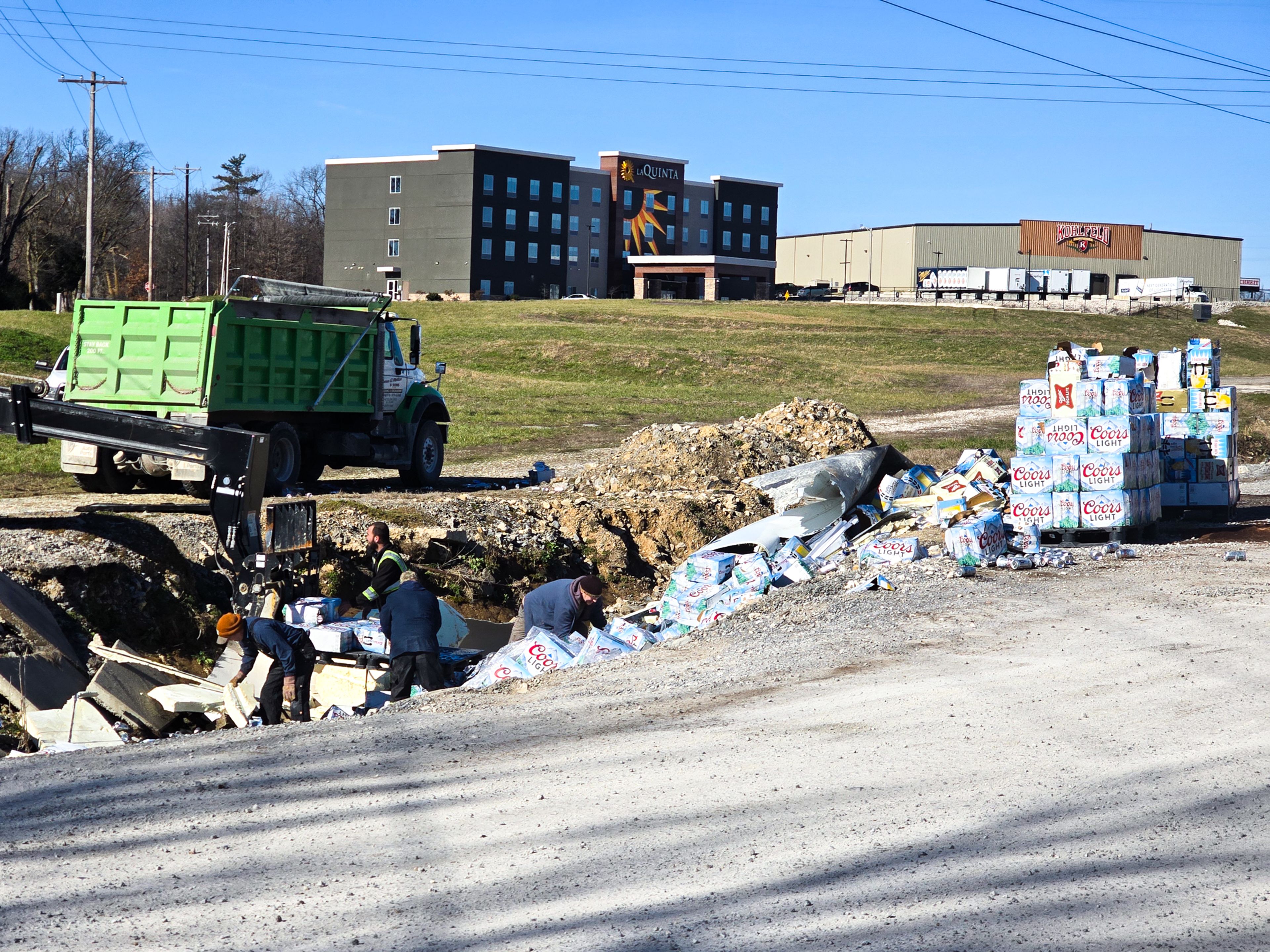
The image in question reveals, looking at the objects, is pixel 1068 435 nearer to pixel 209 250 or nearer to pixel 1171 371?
pixel 1171 371

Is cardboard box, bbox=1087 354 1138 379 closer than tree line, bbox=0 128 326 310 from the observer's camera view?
Yes

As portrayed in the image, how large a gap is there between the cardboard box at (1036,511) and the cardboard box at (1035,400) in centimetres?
116

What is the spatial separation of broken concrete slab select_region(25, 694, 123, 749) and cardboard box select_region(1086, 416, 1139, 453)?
986cm

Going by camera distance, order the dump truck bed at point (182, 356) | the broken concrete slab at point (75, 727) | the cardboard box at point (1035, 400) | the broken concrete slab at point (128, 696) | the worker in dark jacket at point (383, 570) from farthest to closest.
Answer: the dump truck bed at point (182, 356)
the cardboard box at point (1035, 400)
the worker in dark jacket at point (383, 570)
the broken concrete slab at point (128, 696)
the broken concrete slab at point (75, 727)

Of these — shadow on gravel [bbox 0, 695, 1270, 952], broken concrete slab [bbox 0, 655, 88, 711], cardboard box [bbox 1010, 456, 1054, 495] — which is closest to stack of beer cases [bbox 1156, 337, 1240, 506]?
cardboard box [bbox 1010, 456, 1054, 495]

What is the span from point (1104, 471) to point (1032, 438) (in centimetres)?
85

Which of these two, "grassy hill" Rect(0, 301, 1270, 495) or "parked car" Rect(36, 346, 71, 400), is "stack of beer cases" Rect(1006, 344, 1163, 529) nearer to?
"parked car" Rect(36, 346, 71, 400)

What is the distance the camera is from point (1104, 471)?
43.5ft

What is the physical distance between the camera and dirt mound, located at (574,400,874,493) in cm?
1852

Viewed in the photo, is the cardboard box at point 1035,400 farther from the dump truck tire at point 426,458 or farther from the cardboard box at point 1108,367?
the dump truck tire at point 426,458

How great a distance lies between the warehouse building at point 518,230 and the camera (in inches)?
3009

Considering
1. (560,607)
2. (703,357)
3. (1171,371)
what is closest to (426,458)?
(560,607)

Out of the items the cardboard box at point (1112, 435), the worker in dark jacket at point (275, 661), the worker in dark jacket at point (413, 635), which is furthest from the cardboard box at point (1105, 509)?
the worker in dark jacket at point (275, 661)

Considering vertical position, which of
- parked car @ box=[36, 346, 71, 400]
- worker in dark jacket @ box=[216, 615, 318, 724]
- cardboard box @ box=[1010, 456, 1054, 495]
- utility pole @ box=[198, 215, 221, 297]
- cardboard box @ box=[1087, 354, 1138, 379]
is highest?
utility pole @ box=[198, 215, 221, 297]
